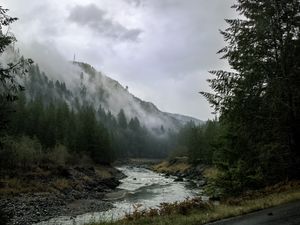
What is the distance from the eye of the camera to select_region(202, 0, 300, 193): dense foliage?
1888 centimetres

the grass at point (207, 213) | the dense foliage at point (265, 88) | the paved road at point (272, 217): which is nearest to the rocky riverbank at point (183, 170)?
the dense foliage at point (265, 88)

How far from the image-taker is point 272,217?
1181cm

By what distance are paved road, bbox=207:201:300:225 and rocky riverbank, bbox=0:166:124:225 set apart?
2318 cm

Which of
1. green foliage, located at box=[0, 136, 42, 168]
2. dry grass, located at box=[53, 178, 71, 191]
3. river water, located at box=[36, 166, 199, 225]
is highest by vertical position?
green foliage, located at box=[0, 136, 42, 168]

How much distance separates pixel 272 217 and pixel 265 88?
30.5ft

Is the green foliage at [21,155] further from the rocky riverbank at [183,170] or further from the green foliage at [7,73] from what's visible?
the green foliage at [7,73]

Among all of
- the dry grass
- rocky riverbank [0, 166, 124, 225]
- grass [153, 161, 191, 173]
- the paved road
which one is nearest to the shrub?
rocky riverbank [0, 166, 124, 225]

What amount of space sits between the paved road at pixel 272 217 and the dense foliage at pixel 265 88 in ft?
20.6

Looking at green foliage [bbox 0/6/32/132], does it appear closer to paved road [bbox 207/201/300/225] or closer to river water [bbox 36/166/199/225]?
river water [bbox 36/166/199/225]

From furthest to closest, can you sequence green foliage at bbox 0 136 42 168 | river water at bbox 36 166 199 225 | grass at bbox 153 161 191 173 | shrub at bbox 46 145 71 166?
grass at bbox 153 161 191 173
shrub at bbox 46 145 71 166
green foliage at bbox 0 136 42 168
river water at bbox 36 166 199 225

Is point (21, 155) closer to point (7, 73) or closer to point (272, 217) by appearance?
point (7, 73)

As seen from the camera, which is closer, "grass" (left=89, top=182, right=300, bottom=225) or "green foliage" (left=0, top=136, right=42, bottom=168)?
"grass" (left=89, top=182, right=300, bottom=225)

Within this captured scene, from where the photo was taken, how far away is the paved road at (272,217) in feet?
36.2

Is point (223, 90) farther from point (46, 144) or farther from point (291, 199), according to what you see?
point (46, 144)
